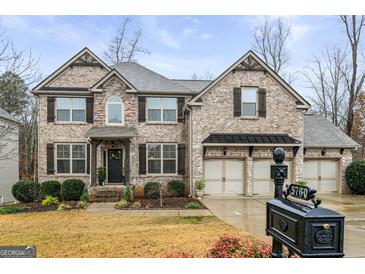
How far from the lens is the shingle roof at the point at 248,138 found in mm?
13195

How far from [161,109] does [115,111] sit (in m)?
2.40

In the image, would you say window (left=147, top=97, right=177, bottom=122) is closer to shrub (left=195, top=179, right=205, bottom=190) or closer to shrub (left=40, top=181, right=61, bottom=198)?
shrub (left=195, top=179, right=205, bottom=190)

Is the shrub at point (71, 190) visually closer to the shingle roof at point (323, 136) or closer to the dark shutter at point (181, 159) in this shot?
the dark shutter at point (181, 159)

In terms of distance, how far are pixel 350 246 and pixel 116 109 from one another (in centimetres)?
1163

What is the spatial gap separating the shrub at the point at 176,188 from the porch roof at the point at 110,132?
3.20 metres

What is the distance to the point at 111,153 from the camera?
14766 mm

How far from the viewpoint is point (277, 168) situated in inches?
131

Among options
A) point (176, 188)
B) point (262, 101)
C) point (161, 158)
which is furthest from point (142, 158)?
point (262, 101)

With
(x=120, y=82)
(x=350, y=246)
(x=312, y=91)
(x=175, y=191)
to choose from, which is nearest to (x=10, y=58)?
(x=120, y=82)

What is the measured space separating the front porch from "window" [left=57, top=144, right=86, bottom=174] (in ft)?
2.92

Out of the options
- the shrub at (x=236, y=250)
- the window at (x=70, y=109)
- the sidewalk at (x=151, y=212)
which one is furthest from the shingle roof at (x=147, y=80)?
the shrub at (x=236, y=250)

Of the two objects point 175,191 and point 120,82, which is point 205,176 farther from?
point 120,82

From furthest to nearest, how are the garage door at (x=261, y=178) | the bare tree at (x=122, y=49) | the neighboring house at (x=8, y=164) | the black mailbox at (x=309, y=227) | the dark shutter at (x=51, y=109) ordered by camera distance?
the bare tree at (x=122, y=49), the neighboring house at (x=8, y=164), the dark shutter at (x=51, y=109), the garage door at (x=261, y=178), the black mailbox at (x=309, y=227)

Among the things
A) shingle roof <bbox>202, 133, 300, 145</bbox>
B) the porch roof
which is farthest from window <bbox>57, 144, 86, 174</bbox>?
shingle roof <bbox>202, 133, 300, 145</bbox>
